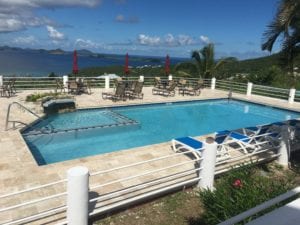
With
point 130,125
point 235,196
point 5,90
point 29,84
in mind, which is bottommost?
point 130,125

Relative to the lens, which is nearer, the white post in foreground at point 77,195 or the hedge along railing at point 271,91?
the white post in foreground at point 77,195

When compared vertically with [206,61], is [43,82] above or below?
below

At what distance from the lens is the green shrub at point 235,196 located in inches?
157

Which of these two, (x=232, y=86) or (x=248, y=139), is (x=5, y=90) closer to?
(x=248, y=139)

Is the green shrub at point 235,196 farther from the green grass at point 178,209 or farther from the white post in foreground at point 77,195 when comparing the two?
the white post in foreground at point 77,195

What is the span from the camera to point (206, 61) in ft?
68.7

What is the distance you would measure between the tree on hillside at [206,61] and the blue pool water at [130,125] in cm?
553

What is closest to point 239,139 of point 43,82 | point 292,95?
point 292,95

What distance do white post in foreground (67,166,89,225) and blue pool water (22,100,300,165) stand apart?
12.5 feet

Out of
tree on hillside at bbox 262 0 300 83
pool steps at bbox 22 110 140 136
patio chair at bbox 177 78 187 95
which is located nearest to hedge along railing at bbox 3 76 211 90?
patio chair at bbox 177 78 187 95

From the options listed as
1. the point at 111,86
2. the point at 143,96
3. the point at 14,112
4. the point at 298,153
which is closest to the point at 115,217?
the point at 298,153

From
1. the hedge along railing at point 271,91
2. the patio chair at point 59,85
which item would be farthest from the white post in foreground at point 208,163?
the hedge along railing at point 271,91

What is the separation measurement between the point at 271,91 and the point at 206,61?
5.47m

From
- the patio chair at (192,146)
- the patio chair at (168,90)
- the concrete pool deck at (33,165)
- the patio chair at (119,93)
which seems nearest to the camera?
the concrete pool deck at (33,165)
